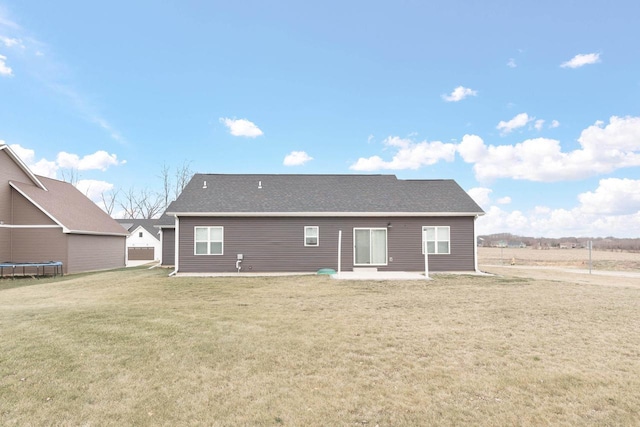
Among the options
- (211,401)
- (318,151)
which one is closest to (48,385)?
(211,401)

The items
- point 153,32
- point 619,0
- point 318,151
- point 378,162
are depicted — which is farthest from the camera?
point 378,162

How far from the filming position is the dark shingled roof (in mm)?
16344

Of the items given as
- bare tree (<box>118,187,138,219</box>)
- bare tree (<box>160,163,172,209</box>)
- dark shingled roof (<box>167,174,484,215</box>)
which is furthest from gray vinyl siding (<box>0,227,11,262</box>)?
bare tree (<box>118,187,138,219</box>)

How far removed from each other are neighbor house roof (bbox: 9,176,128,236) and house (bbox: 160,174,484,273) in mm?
7247

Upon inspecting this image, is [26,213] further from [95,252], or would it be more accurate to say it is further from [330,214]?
[330,214]

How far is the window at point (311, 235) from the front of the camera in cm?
1638

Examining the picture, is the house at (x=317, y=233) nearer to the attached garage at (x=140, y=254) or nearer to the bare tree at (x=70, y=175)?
the attached garage at (x=140, y=254)

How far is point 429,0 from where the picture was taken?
1628 cm

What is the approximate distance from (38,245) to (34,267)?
44.5 inches

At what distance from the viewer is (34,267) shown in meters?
17.7

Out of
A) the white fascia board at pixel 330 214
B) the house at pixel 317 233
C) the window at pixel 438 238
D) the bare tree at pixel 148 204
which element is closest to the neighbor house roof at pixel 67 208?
the house at pixel 317 233

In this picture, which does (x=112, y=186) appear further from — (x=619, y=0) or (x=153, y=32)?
(x=619, y=0)

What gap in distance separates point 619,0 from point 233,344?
1816cm

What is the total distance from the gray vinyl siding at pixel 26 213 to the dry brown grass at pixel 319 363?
1228cm
